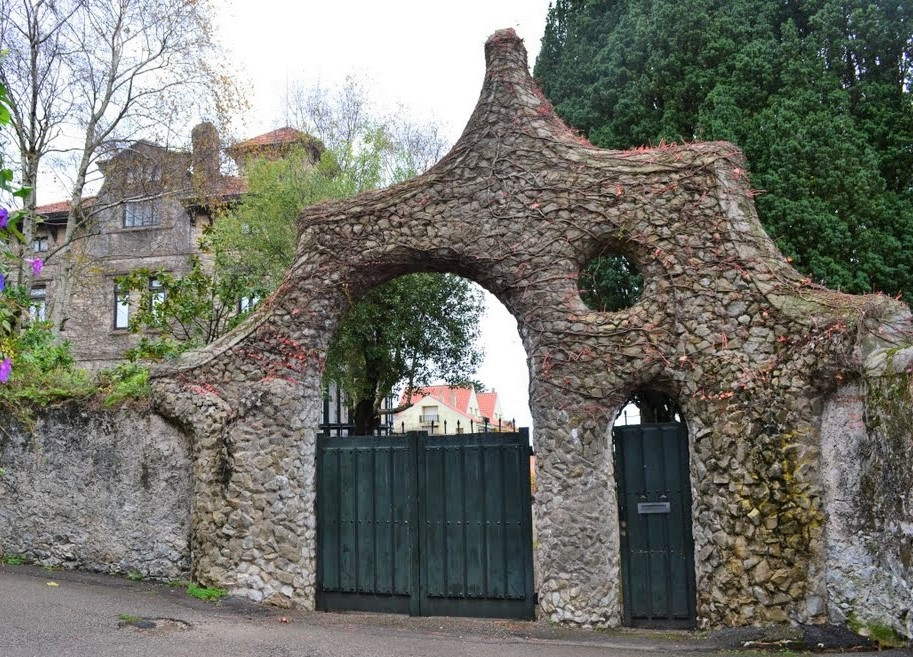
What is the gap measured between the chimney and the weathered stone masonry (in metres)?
10.5

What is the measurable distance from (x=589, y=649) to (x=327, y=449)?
362 cm

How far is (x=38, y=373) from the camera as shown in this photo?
10828 mm

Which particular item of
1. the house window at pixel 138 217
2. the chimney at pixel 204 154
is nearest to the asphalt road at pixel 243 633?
the chimney at pixel 204 154

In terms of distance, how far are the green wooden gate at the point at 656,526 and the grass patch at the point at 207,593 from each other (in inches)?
166

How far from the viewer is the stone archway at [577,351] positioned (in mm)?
7434

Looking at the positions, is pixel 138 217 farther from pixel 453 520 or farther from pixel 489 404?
pixel 489 404

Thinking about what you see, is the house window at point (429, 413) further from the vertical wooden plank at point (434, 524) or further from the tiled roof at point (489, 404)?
the vertical wooden plank at point (434, 524)

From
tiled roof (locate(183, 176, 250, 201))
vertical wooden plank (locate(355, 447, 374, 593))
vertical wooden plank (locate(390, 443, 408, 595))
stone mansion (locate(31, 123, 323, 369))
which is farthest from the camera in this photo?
stone mansion (locate(31, 123, 323, 369))

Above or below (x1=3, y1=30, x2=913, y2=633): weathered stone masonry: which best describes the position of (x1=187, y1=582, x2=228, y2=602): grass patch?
below

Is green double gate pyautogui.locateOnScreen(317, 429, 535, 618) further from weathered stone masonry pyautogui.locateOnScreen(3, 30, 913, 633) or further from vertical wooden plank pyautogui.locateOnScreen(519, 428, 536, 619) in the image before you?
weathered stone masonry pyautogui.locateOnScreen(3, 30, 913, 633)

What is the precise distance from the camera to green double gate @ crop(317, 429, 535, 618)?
27.7 feet

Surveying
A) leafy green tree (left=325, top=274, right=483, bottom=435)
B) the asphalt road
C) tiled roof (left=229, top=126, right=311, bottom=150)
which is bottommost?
the asphalt road

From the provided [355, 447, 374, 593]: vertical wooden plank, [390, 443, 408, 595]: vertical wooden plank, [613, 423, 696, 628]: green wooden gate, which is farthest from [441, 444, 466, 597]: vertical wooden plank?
[613, 423, 696, 628]: green wooden gate

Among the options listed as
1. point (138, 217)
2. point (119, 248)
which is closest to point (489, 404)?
point (119, 248)
